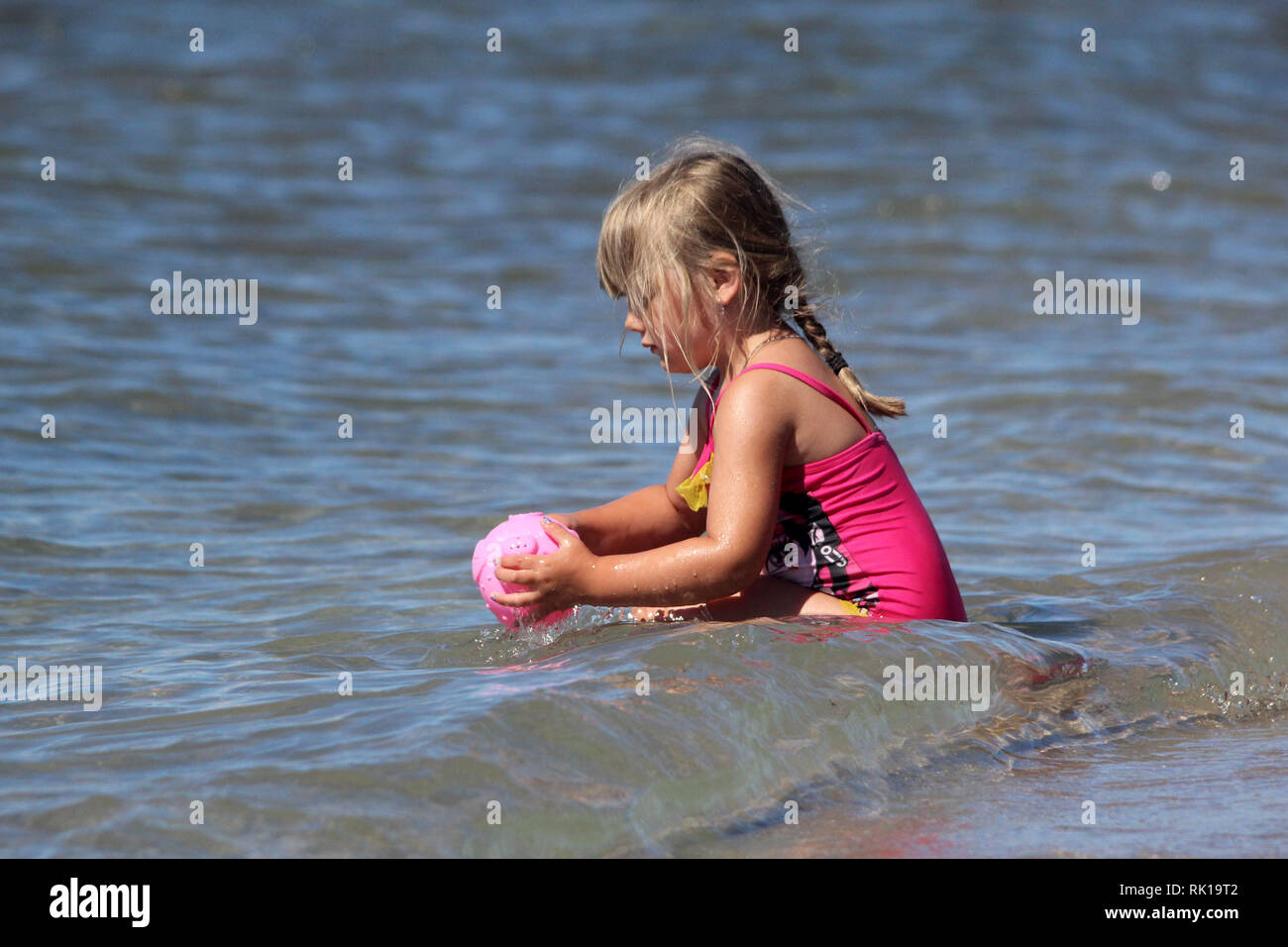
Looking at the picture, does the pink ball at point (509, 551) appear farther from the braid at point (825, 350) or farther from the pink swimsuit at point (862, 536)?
the braid at point (825, 350)

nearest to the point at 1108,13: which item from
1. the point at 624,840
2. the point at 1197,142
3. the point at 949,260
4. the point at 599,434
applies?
the point at 1197,142

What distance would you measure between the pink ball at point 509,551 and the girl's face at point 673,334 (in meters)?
0.53

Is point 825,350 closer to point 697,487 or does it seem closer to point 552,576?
point 697,487

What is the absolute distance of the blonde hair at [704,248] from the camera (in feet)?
11.5

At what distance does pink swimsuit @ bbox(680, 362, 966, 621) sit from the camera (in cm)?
351

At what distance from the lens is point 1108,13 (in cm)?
1655

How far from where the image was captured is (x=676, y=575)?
330cm

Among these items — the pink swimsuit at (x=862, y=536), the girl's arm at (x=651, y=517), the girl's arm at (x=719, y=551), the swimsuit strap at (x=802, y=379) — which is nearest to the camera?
the girl's arm at (x=719, y=551)

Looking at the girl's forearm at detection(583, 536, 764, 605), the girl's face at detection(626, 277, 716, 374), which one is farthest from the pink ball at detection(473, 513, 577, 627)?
the girl's face at detection(626, 277, 716, 374)

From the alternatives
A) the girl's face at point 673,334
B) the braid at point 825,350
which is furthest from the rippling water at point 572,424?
the girl's face at point 673,334

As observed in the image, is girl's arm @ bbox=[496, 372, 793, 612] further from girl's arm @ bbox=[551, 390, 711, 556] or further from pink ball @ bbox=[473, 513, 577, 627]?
girl's arm @ bbox=[551, 390, 711, 556]

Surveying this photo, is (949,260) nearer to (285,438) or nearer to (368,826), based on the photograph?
(285,438)

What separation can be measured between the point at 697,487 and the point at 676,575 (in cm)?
50
